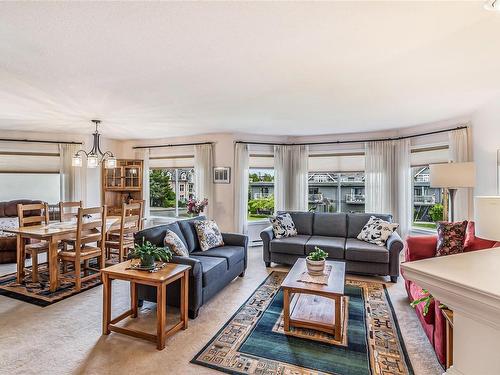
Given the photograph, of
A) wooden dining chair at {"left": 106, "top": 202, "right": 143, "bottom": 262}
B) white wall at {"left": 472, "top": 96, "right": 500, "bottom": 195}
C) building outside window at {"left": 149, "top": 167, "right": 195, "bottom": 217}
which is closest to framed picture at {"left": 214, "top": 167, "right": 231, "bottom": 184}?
building outside window at {"left": 149, "top": 167, "right": 195, "bottom": 217}

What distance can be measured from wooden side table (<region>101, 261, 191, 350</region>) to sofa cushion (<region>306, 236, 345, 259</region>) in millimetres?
2224

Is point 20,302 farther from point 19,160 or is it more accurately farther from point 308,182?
point 308,182

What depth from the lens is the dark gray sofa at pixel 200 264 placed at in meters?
2.84

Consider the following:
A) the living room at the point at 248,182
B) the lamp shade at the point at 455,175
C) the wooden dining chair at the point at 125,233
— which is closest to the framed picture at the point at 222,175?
the living room at the point at 248,182

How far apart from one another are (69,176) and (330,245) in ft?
17.8

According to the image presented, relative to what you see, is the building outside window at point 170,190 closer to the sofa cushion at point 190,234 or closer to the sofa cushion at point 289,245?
the sofa cushion at point 190,234

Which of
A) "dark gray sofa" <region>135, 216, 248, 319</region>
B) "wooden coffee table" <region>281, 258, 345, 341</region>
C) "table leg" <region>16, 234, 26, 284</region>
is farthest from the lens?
"table leg" <region>16, 234, 26, 284</region>

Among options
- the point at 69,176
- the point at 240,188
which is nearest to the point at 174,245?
the point at 240,188

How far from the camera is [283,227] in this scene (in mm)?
4766

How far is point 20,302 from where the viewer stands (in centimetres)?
317

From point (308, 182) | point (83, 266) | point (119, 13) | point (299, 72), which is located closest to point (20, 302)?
point (83, 266)

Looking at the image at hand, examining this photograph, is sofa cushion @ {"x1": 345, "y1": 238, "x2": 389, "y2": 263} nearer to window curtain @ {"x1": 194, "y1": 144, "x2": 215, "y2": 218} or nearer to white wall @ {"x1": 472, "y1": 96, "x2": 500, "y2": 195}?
white wall @ {"x1": 472, "y1": 96, "x2": 500, "y2": 195}

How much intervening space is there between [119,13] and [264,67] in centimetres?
125

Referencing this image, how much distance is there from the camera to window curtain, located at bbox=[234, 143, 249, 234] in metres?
5.75
